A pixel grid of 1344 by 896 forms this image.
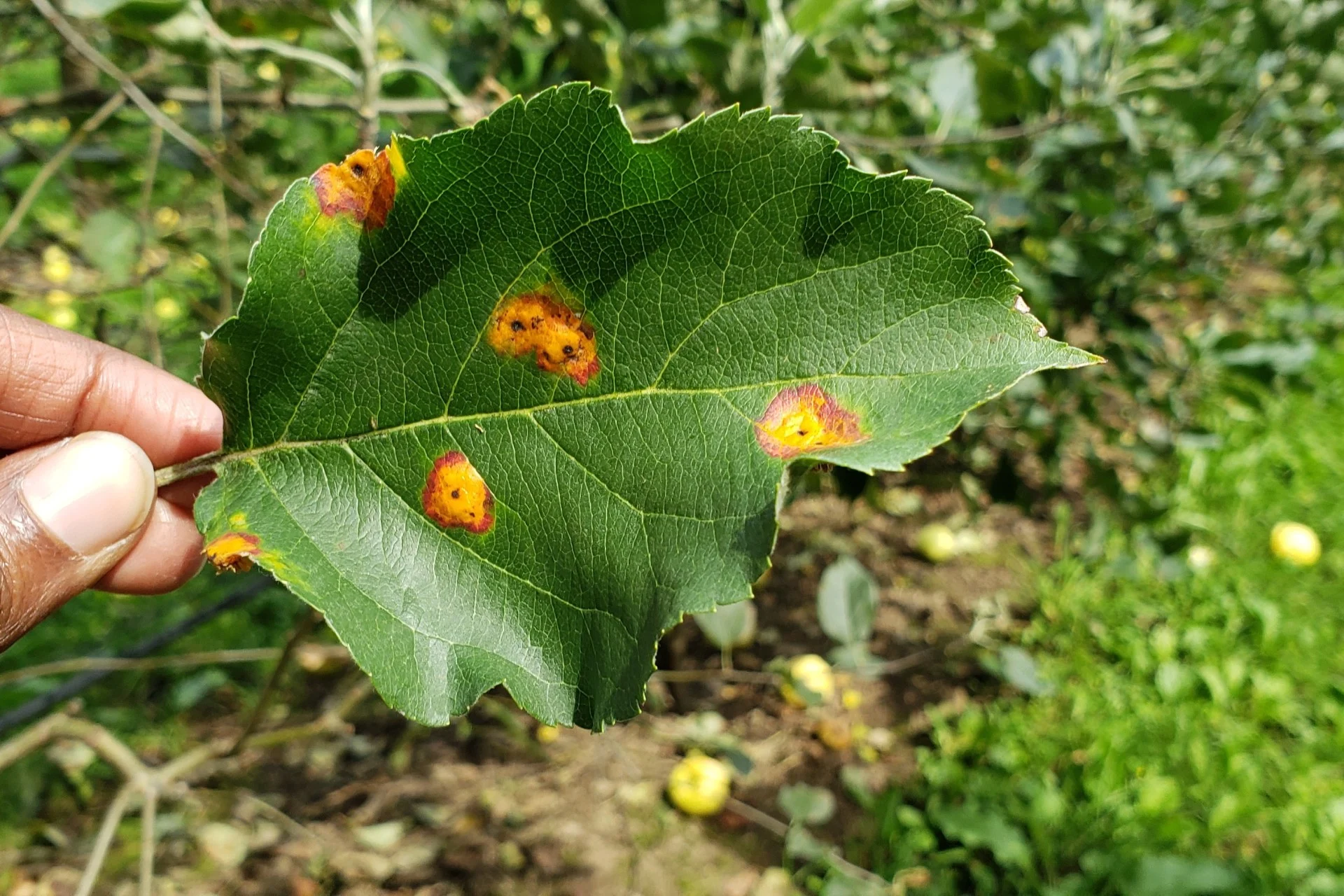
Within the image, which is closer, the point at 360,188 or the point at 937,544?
the point at 360,188

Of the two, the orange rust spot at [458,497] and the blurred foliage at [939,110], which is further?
the blurred foliage at [939,110]

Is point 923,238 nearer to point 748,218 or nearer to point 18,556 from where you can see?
point 748,218

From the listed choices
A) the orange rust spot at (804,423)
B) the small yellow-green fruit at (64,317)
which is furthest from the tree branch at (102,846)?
the small yellow-green fruit at (64,317)

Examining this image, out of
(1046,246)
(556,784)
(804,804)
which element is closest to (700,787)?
(804,804)

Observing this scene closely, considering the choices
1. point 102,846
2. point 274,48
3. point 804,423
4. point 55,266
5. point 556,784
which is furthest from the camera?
point 55,266

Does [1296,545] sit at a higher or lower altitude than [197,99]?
lower

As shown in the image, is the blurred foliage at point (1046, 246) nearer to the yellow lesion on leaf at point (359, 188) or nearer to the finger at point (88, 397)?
the finger at point (88, 397)

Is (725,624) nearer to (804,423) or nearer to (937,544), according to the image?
(937,544)

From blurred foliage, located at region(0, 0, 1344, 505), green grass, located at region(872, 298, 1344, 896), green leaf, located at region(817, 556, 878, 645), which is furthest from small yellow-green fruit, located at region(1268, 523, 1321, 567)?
green leaf, located at region(817, 556, 878, 645)
